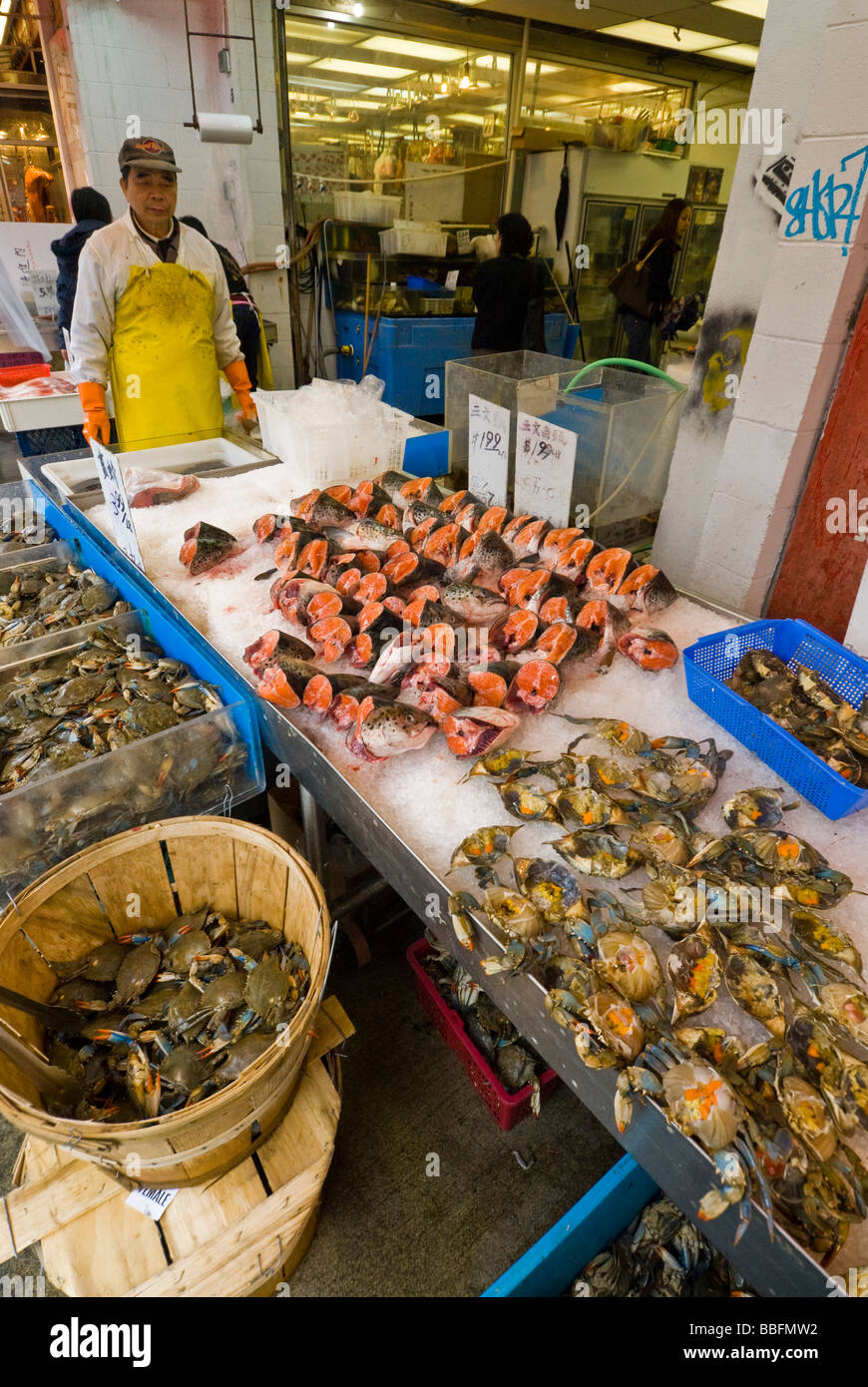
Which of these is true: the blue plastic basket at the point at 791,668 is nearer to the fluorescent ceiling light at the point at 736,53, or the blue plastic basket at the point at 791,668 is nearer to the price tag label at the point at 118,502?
the price tag label at the point at 118,502

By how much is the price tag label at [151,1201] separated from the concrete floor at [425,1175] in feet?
1.83

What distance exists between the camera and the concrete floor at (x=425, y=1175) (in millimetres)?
1899

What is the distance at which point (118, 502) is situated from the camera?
2.35 m

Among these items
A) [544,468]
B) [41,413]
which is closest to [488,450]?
[544,468]

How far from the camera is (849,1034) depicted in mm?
1087

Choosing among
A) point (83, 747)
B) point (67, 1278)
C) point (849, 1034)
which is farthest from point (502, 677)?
point (67, 1278)

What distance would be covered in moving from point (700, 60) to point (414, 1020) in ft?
42.1

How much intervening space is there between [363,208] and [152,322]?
4.87 m

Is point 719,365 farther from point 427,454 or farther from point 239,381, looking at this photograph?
point 239,381

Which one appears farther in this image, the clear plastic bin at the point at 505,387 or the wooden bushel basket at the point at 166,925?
the clear plastic bin at the point at 505,387

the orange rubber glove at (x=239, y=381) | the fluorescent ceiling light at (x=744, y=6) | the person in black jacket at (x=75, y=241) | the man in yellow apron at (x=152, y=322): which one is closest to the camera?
the man in yellow apron at (x=152, y=322)

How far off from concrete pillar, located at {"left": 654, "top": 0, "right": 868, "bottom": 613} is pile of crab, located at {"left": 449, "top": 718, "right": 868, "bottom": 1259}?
4.69 feet

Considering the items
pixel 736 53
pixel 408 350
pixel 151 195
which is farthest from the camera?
pixel 736 53

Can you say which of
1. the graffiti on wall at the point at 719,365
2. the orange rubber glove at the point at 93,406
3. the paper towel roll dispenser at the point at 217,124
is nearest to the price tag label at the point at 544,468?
the graffiti on wall at the point at 719,365
